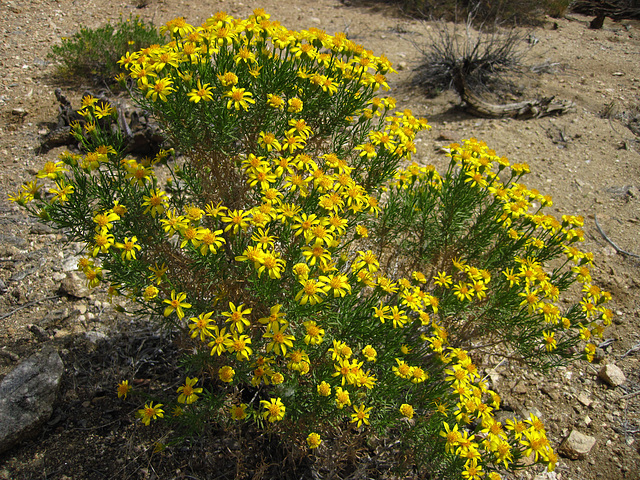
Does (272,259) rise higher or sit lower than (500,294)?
higher

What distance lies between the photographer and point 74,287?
330cm

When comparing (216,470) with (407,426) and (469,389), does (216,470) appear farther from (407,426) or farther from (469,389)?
(469,389)

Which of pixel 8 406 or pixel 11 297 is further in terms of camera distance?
pixel 11 297

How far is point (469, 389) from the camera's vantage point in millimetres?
2352

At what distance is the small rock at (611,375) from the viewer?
126 inches

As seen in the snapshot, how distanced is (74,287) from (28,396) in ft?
3.27

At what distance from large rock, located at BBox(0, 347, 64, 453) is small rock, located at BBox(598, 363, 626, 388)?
3890 millimetres

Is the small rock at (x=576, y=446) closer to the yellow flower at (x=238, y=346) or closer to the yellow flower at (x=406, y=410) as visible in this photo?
the yellow flower at (x=406, y=410)

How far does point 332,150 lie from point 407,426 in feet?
5.99

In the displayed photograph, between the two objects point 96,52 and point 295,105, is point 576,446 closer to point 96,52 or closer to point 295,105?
point 295,105

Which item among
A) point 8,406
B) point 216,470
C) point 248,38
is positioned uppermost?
point 248,38

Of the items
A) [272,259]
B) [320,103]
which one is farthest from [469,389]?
[320,103]

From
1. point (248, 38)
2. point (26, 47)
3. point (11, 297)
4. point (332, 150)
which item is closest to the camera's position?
point (248, 38)

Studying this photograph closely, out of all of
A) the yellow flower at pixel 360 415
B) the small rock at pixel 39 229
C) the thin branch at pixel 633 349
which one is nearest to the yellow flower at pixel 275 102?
the yellow flower at pixel 360 415
